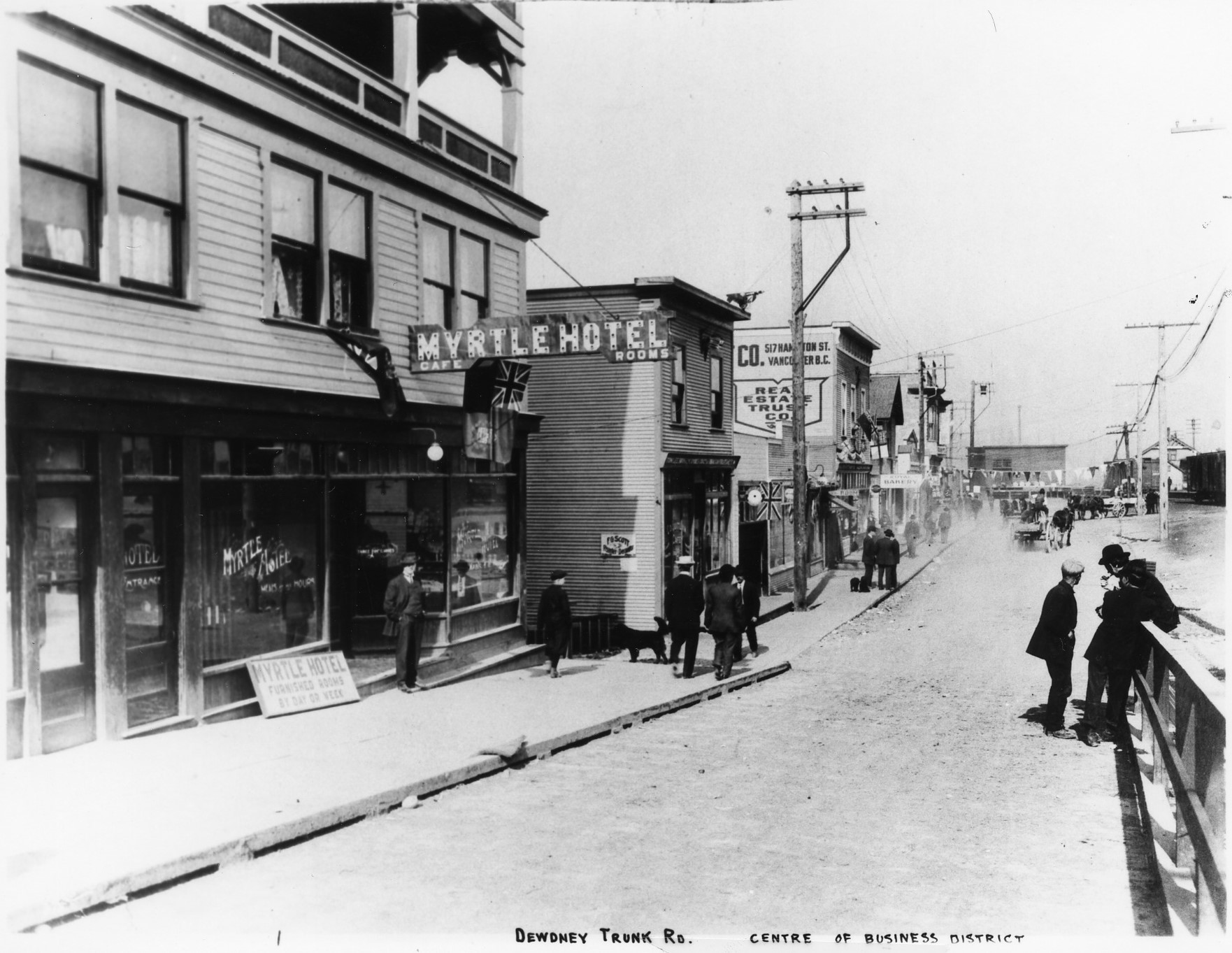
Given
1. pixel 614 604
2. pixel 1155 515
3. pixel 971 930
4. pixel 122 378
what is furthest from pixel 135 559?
pixel 1155 515

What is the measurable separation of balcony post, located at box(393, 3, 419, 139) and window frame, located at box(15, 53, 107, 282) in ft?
17.3

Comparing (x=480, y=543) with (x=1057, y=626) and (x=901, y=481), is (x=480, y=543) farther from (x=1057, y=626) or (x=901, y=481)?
(x=901, y=481)

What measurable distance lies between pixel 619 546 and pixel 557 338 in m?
9.24

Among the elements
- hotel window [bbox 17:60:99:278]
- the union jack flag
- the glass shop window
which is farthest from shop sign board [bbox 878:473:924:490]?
hotel window [bbox 17:60:99:278]

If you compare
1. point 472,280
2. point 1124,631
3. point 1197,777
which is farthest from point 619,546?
point 1197,777

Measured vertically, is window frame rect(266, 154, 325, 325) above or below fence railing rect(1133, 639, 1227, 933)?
above

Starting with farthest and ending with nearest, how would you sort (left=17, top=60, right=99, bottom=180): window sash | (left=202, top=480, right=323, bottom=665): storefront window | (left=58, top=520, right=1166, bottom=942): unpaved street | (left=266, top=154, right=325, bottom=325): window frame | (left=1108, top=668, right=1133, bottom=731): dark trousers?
1. (left=266, top=154, right=325, bottom=325): window frame
2. (left=202, top=480, right=323, bottom=665): storefront window
3. (left=1108, top=668, right=1133, bottom=731): dark trousers
4. (left=17, top=60, right=99, bottom=180): window sash
5. (left=58, top=520, right=1166, bottom=942): unpaved street

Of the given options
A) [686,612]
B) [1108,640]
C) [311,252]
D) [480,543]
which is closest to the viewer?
[1108,640]

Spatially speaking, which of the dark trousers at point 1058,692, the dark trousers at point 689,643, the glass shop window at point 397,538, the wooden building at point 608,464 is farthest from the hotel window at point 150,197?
the wooden building at point 608,464

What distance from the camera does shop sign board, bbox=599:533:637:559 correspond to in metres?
21.2

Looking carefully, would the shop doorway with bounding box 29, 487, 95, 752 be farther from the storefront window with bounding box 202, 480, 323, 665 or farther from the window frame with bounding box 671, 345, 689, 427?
the window frame with bounding box 671, 345, 689, 427

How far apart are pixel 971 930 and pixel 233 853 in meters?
4.76

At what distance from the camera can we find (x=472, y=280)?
15.8 metres

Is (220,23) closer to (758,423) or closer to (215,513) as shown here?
(215,513)
